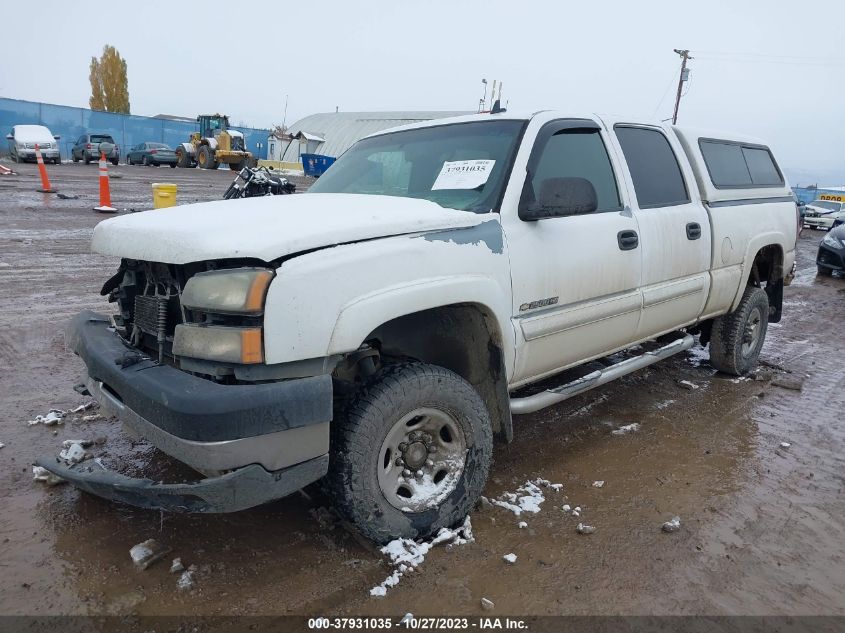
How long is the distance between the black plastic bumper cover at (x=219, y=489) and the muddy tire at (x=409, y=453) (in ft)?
0.55

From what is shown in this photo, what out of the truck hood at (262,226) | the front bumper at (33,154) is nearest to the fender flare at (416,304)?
the truck hood at (262,226)

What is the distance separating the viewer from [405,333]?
2717 millimetres

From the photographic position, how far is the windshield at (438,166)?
2928 millimetres

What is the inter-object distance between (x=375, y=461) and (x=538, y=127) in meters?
1.92

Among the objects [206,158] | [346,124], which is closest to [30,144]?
[206,158]

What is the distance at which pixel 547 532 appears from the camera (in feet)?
9.02

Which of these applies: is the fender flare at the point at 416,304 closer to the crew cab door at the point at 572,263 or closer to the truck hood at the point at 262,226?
the crew cab door at the point at 572,263

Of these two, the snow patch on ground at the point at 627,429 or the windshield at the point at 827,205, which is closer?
the snow patch on ground at the point at 627,429

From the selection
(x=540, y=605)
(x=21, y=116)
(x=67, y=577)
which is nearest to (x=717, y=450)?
(x=540, y=605)

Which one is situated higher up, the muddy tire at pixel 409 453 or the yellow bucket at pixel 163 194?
the yellow bucket at pixel 163 194

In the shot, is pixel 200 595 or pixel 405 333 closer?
pixel 200 595

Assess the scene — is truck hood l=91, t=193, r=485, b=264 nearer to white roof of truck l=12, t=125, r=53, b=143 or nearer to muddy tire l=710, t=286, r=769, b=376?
muddy tire l=710, t=286, r=769, b=376

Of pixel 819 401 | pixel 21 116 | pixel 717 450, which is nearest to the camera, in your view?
pixel 717 450

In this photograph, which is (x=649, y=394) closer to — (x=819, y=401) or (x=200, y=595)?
(x=819, y=401)
